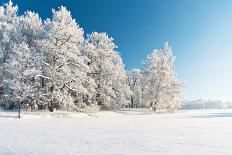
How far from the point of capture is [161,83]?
6838 centimetres

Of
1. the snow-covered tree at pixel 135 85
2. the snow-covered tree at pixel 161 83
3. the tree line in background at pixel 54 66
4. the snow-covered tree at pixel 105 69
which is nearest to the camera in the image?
the tree line in background at pixel 54 66

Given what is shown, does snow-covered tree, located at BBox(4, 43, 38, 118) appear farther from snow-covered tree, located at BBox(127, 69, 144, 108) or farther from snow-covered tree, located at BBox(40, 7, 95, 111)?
snow-covered tree, located at BBox(127, 69, 144, 108)

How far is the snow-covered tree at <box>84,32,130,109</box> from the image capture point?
173 ft

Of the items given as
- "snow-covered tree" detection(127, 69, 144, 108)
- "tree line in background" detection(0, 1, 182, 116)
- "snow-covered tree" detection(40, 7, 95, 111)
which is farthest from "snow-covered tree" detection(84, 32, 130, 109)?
"snow-covered tree" detection(127, 69, 144, 108)

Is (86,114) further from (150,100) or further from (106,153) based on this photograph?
(106,153)

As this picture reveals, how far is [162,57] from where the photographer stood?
71.0 meters

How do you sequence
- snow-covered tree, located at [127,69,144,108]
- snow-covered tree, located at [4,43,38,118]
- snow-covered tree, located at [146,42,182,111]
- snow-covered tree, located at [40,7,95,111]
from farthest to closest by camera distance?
snow-covered tree, located at [127,69,144,108] < snow-covered tree, located at [146,42,182,111] < snow-covered tree, located at [40,7,95,111] < snow-covered tree, located at [4,43,38,118]

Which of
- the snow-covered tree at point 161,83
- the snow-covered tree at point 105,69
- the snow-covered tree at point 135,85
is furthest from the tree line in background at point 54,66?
the snow-covered tree at point 135,85

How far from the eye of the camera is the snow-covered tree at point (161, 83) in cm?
6794

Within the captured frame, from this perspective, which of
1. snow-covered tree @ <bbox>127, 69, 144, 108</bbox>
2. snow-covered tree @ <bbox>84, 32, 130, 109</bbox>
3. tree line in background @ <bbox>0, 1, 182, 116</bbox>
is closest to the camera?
tree line in background @ <bbox>0, 1, 182, 116</bbox>

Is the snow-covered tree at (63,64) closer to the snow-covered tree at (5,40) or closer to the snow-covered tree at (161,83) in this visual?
the snow-covered tree at (5,40)

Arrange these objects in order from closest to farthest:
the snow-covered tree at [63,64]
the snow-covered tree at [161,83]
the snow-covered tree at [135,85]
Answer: the snow-covered tree at [63,64] < the snow-covered tree at [161,83] < the snow-covered tree at [135,85]

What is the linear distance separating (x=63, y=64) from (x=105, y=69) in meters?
10.7

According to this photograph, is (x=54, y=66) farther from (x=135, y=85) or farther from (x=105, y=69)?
(x=135, y=85)
